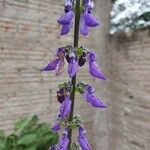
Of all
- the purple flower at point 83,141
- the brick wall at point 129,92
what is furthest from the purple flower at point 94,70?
the brick wall at point 129,92

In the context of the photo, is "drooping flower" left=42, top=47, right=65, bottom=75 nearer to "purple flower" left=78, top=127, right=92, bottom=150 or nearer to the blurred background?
"purple flower" left=78, top=127, right=92, bottom=150

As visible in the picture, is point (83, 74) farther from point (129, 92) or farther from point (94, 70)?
point (94, 70)

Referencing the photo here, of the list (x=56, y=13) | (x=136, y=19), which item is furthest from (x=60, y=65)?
(x=136, y=19)

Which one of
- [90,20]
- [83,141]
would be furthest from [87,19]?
[83,141]

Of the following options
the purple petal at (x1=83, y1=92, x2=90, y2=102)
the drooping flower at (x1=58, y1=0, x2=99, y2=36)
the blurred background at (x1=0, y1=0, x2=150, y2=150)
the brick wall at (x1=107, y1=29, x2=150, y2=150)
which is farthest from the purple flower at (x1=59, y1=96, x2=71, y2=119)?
the brick wall at (x1=107, y1=29, x2=150, y2=150)

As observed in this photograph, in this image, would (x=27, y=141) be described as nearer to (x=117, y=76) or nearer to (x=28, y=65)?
(x=28, y=65)

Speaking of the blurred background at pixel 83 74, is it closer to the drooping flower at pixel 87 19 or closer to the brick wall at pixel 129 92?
the brick wall at pixel 129 92

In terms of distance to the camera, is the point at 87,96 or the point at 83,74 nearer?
the point at 87,96
